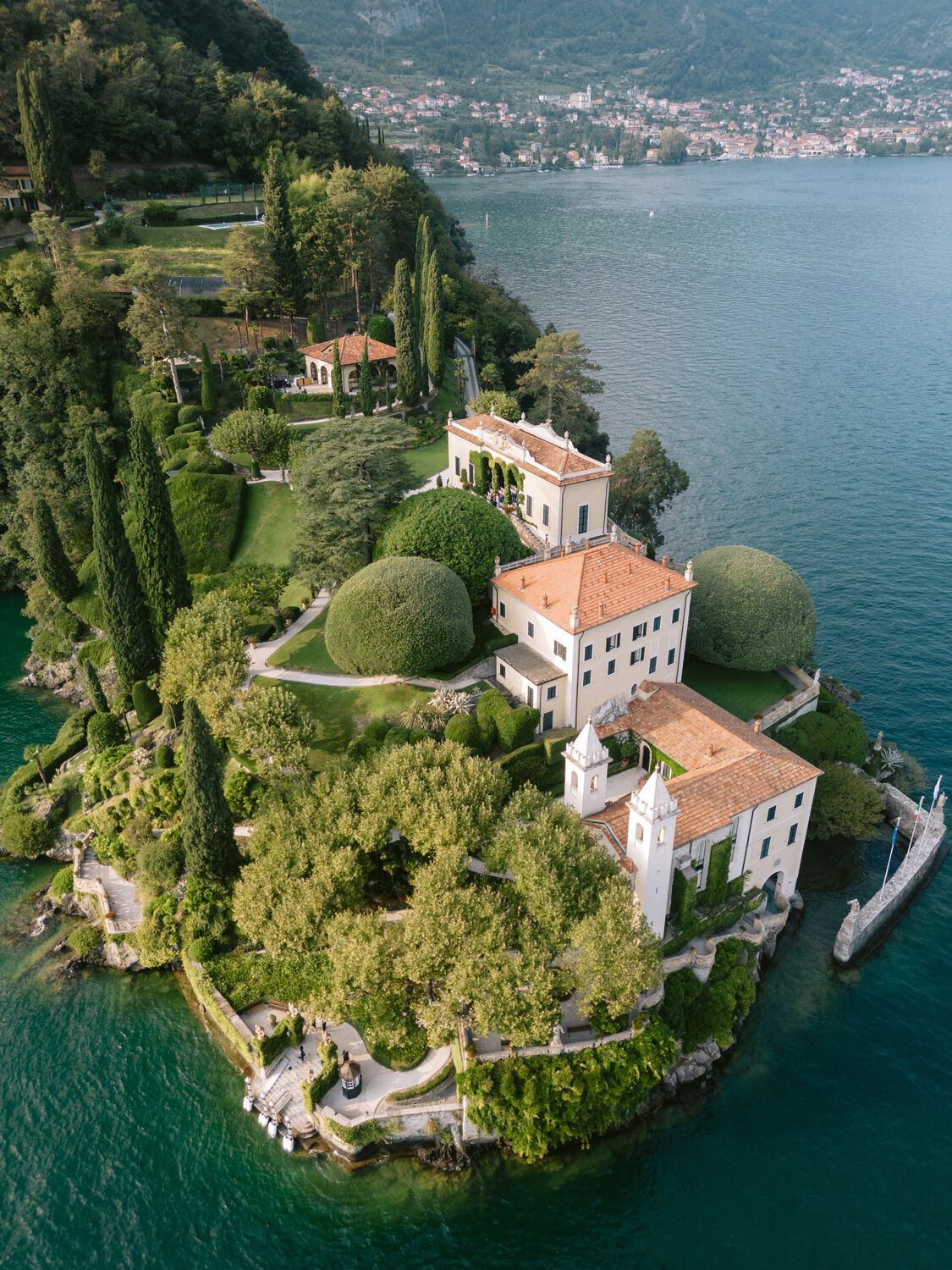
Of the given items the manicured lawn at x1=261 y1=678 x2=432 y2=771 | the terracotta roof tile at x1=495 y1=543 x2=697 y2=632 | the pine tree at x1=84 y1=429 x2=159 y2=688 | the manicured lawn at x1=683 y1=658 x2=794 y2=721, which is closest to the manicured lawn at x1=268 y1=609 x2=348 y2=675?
the manicured lawn at x1=261 y1=678 x2=432 y2=771

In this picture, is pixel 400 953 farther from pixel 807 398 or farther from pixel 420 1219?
pixel 807 398

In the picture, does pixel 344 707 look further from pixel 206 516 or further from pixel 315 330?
pixel 315 330

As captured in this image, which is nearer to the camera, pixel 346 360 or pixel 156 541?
pixel 156 541

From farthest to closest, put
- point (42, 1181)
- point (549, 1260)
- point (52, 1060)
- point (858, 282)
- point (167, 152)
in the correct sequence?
point (858, 282) → point (167, 152) → point (52, 1060) → point (42, 1181) → point (549, 1260)

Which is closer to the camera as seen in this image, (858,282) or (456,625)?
(456,625)

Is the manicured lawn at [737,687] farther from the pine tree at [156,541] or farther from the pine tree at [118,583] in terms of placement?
the pine tree at [118,583]

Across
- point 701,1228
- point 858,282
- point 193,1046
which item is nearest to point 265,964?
point 193,1046

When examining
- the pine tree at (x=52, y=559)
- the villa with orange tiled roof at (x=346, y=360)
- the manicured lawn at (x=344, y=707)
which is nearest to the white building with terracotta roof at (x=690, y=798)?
the manicured lawn at (x=344, y=707)

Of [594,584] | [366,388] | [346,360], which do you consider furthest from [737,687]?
[346,360]
